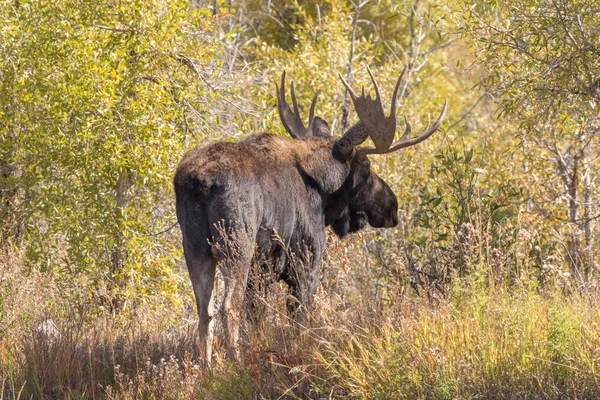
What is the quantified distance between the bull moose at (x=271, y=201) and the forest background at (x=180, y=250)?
12.8 inches

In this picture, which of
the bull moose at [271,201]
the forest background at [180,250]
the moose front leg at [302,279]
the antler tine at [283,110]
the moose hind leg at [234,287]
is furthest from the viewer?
the antler tine at [283,110]

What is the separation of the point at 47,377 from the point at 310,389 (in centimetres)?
231

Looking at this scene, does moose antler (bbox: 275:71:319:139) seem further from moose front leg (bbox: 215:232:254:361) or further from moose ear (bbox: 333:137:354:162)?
moose front leg (bbox: 215:232:254:361)

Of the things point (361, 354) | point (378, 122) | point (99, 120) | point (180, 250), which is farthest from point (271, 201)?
point (180, 250)

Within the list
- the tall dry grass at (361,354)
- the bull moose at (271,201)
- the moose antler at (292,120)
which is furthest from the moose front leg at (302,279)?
the moose antler at (292,120)

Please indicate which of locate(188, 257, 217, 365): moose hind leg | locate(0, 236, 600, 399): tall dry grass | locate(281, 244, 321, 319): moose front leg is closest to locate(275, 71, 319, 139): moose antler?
locate(281, 244, 321, 319): moose front leg

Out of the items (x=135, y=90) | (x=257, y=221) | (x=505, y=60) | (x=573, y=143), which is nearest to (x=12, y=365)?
(x=257, y=221)

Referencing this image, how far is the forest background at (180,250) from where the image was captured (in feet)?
19.9

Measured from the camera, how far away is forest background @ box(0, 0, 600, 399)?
608 centimetres

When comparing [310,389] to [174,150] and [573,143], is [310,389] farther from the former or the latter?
[573,143]

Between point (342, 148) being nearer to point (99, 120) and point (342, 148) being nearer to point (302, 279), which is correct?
point (302, 279)

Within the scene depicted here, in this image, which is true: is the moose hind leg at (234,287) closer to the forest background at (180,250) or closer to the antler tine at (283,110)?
the forest background at (180,250)

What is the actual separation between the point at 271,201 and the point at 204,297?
1005 mm

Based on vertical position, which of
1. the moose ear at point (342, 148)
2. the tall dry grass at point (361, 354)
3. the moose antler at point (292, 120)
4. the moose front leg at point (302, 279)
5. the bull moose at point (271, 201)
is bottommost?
the tall dry grass at point (361, 354)
